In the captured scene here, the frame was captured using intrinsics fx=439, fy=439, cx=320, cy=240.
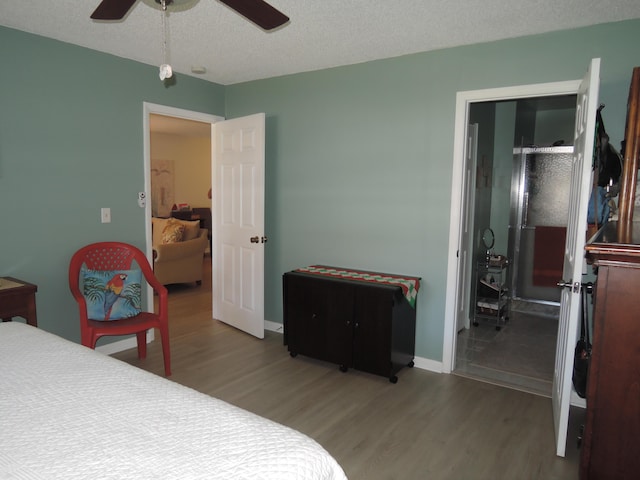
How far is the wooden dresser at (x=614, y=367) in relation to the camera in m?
1.68

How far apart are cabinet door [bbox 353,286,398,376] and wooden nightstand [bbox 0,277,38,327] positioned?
6.86ft

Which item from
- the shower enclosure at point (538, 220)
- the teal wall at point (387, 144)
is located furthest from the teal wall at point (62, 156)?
the shower enclosure at point (538, 220)

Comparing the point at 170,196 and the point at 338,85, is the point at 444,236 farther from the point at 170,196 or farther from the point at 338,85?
the point at 170,196

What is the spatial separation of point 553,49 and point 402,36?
0.94 metres

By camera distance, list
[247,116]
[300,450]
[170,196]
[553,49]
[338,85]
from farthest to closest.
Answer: [170,196] < [247,116] < [338,85] < [553,49] < [300,450]

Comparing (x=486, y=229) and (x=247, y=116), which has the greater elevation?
(x=247, y=116)

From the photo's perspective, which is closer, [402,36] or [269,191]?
[402,36]

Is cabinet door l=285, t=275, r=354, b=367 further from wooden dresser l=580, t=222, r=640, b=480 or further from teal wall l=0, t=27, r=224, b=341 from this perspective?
wooden dresser l=580, t=222, r=640, b=480

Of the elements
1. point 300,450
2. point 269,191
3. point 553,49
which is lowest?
point 300,450

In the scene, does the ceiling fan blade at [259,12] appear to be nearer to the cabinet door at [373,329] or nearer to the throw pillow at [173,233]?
the cabinet door at [373,329]

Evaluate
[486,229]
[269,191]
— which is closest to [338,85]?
[269,191]

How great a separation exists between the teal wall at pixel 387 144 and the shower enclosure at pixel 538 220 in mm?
2614

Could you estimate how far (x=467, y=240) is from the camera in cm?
420

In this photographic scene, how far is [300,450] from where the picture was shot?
1076mm
